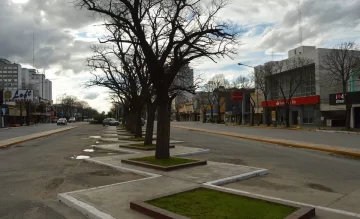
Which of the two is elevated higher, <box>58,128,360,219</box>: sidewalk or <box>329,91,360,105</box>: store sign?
<box>329,91,360,105</box>: store sign

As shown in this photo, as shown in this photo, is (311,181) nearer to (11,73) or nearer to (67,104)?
(11,73)

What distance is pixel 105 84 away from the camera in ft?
89.7

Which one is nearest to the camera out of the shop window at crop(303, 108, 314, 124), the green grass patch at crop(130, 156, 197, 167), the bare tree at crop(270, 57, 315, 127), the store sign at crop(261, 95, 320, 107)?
the green grass patch at crop(130, 156, 197, 167)

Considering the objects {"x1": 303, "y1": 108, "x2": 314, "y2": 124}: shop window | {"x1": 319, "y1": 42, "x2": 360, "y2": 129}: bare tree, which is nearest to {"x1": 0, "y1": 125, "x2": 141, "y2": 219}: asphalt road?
{"x1": 319, "y1": 42, "x2": 360, "y2": 129}: bare tree

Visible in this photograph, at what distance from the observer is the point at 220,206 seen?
6.79m

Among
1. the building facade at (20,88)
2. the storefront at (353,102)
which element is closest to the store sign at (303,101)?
the storefront at (353,102)

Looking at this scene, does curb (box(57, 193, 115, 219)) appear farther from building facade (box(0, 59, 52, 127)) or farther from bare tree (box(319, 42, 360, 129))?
building facade (box(0, 59, 52, 127))

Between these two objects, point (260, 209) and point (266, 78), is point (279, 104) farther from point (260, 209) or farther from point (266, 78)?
point (260, 209)

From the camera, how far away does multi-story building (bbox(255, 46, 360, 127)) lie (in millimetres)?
51094

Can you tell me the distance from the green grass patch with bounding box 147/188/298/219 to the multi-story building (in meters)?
44.0

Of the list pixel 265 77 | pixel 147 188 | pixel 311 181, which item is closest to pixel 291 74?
pixel 265 77

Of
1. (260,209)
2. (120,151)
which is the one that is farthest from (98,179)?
(120,151)

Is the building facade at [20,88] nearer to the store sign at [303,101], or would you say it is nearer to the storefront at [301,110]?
the store sign at [303,101]

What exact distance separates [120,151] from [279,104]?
48.9 meters
